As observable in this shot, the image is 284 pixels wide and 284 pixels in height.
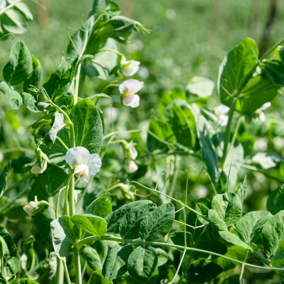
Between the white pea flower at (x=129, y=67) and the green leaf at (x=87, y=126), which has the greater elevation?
the white pea flower at (x=129, y=67)

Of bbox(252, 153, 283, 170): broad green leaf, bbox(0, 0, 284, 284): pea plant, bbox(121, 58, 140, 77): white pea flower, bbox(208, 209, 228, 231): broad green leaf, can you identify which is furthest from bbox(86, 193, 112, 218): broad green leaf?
bbox(252, 153, 283, 170): broad green leaf

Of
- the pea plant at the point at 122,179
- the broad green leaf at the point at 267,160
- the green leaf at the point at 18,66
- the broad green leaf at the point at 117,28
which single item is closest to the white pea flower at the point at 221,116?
the pea plant at the point at 122,179

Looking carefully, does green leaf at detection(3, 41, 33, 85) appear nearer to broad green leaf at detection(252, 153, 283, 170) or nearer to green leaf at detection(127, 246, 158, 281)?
green leaf at detection(127, 246, 158, 281)

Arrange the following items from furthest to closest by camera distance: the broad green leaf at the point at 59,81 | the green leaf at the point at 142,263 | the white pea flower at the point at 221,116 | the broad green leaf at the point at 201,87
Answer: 1. the broad green leaf at the point at 201,87
2. the white pea flower at the point at 221,116
3. the broad green leaf at the point at 59,81
4. the green leaf at the point at 142,263

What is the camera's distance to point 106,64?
0.56 meters

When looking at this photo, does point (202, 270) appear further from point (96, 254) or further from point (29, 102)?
point (29, 102)

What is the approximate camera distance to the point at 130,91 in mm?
498

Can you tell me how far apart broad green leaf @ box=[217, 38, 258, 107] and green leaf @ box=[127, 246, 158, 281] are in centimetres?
29

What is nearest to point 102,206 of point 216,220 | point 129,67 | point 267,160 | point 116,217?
point 116,217

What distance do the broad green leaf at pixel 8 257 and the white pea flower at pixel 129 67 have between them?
29 centimetres

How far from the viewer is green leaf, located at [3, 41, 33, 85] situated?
1.45 feet

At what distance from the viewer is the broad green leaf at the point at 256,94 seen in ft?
1.73

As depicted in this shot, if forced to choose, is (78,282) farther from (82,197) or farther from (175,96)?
(175,96)

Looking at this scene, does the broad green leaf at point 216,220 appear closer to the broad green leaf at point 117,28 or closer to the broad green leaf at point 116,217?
the broad green leaf at point 116,217
